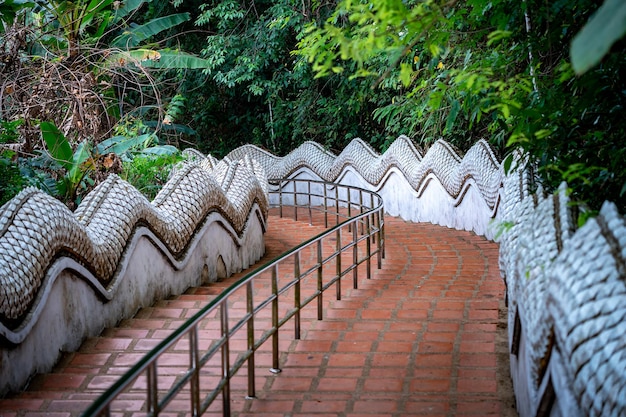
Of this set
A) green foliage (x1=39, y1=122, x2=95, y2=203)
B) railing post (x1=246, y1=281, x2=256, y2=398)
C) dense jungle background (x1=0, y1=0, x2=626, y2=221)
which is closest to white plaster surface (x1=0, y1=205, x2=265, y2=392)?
railing post (x1=246, y1=281, x2=256, y2=398)

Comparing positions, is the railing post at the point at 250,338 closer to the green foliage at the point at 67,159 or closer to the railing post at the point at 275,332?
the railing post at the point at 275,332

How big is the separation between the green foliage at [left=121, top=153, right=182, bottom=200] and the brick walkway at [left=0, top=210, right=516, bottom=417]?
2747 mm

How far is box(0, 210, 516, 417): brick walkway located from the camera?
4277mm

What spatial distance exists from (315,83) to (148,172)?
250 inches

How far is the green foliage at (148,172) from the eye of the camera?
9992 millimetres

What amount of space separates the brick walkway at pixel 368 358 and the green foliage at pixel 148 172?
275 centimetres

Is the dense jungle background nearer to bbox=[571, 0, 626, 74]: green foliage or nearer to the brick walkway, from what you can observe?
bbox=[571, 0, 626, 74]: green foliage

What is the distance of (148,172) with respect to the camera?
33.4 ft

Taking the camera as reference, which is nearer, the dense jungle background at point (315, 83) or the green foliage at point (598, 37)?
the green foliage at point (598, 37)

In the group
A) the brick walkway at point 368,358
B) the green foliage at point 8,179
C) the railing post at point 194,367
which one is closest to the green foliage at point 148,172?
the green foliage at point 8,179

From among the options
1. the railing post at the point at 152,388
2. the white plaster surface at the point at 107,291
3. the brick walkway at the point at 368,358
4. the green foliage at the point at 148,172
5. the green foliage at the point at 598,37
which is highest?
the green foliage at the point at 598,37

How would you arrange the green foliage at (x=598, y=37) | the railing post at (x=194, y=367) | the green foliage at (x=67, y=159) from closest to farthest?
1. the green foliage at (x=598, y=37)
2. the railing post at (x=194, y=367)
3. the green foliage at (x=67, y=159)

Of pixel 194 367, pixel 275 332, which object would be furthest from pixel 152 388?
pixel 275 332

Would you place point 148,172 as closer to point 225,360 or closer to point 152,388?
point 225,360
